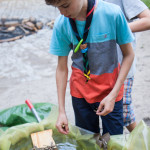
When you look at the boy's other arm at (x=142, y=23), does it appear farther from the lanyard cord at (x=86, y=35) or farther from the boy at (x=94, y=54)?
the lanyard cord at (x=86, y=35)

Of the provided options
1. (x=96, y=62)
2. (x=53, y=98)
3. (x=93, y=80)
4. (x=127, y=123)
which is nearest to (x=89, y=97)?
(x=93, y=80)

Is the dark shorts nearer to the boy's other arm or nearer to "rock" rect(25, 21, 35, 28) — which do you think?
the boy's other arm

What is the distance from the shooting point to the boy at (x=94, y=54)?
140 centimetres

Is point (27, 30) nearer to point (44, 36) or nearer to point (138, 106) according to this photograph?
point (44, 36)

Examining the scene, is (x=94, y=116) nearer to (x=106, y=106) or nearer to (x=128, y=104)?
(x=106, y=106)

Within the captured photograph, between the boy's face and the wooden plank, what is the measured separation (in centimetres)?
75

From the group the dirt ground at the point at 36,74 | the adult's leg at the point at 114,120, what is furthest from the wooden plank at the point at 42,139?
the dirt ground at the point at 36,74

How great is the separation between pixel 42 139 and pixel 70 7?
806 mm

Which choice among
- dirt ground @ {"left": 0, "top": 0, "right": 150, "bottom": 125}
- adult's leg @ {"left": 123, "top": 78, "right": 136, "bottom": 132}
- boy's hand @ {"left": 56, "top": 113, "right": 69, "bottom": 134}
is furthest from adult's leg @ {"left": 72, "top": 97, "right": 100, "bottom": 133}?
dirt ground @ {"left": 0, "top": 0, "right": 150, "bottom": 125}

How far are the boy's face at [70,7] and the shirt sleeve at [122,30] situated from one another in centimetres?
22

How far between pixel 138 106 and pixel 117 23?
5.38 feet

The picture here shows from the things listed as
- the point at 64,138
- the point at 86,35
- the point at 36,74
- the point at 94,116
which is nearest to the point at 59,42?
the point at 86,35

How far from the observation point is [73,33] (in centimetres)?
146

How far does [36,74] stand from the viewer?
12.7 feet
